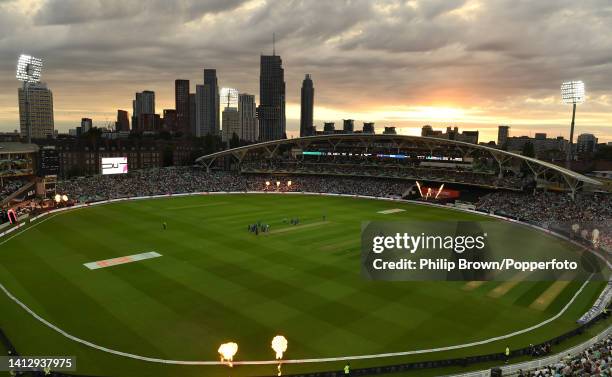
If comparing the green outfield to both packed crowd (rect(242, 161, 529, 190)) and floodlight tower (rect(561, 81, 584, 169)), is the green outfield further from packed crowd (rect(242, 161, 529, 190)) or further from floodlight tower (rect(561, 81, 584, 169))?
packed crowd (rect(242, 161, 529, 190))

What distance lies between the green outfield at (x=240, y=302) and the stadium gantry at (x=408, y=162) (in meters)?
26.8

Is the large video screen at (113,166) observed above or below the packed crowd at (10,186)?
above

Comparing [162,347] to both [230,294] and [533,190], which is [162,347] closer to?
[230,294]

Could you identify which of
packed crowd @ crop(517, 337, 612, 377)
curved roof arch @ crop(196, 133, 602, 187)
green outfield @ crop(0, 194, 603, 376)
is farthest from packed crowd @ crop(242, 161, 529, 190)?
packed crowd @ crop(517, 337, 612, 377)

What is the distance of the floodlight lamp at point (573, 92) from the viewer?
64.3 meters

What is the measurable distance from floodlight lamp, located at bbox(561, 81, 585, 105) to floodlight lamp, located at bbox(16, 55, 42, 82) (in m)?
84.2

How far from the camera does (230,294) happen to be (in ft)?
98.5

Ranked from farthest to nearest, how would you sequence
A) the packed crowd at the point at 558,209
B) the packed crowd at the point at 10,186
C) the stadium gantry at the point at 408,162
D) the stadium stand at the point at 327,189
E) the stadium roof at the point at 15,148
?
the stadium gantry at the point at 408,162 → the stadium roof at the point at 15,148 → the packed crowd at the point at 10,186 → the stadium stand at the point at 327,189 → the packed crowd at the point at 558,209

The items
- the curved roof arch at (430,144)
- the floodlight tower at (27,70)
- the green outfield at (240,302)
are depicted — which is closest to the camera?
the green outfield at (240,302)

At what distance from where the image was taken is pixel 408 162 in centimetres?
9106

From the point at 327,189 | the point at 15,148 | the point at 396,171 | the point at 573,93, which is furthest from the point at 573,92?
the point at 15,148

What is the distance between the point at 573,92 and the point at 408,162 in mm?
33523

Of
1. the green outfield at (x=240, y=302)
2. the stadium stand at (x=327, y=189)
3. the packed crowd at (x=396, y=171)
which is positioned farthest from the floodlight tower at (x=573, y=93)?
the green outfield at (x=240, y=302)

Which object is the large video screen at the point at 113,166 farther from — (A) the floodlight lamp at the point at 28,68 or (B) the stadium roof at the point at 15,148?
(A) the floodlight lamp at the point at 28,68
